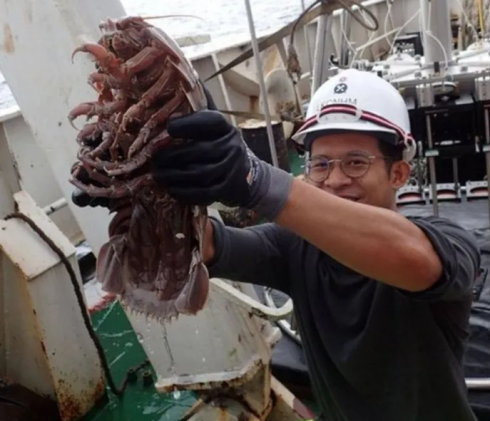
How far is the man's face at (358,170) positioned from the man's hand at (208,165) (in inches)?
17.2

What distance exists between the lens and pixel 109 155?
1.43 meters

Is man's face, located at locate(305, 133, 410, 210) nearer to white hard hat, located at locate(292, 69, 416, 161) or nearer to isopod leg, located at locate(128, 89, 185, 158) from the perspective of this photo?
white hard hat, located at locate(292, 69, 416, 161)

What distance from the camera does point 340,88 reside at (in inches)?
77.3

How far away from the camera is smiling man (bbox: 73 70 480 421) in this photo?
1390 millimetres

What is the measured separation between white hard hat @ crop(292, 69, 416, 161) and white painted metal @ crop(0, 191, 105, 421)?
1862mm

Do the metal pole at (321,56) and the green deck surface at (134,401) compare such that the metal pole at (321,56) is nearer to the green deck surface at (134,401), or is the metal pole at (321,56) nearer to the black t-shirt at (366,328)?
the black t-shirt at (366,328)

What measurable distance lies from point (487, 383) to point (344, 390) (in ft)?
4.53

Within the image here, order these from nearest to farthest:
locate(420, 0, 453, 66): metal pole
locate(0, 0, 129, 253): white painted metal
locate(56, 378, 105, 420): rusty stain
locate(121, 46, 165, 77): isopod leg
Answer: locate(121, 46, 165, 77): isopod leg < locate(0, 0, 129, 253): white painted metal < locate(56, 378, 105, 420): rusty stain < locate(420, 0, 453, 66): metal pole

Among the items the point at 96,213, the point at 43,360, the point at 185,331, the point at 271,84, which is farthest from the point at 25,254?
the point at 271,84

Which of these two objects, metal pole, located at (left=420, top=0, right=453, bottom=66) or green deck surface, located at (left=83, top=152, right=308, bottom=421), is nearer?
green deck surface, located at (left=83, top=152, right=308, bottom=421)

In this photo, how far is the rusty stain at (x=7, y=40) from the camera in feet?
8.32

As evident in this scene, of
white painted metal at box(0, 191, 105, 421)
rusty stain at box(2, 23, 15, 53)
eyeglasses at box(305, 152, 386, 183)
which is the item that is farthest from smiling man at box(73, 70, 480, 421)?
white painted metal at box(0, 191, 105, 421)

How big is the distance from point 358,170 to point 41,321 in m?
2.15

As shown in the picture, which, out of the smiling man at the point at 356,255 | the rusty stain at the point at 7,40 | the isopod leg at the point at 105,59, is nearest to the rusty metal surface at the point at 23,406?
the rusty stain at the point at 7,40
